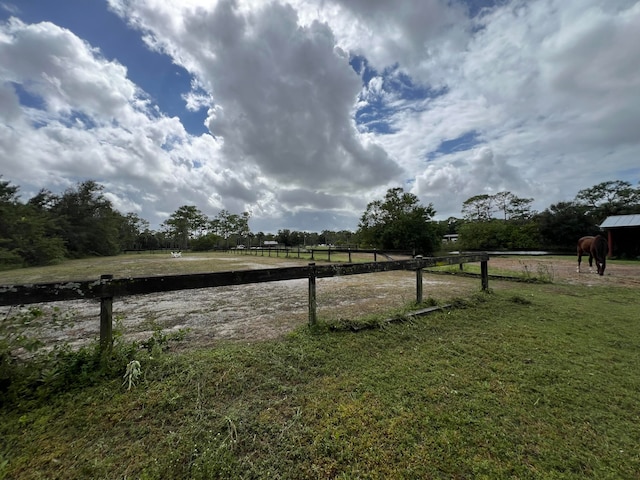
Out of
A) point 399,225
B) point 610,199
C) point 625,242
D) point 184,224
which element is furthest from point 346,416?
point 184,224

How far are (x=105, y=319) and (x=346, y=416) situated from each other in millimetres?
2478

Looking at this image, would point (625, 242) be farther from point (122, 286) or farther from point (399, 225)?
point (122, 286)

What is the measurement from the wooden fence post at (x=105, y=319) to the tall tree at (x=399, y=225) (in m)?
22.8

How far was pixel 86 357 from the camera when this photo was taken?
8.37 feet

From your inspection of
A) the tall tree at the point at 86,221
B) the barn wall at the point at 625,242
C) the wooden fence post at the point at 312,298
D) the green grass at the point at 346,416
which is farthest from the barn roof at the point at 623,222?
the tall tree at the point at 86,221

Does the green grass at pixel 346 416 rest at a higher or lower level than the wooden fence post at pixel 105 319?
lower

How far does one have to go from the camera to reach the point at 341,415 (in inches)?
81.4

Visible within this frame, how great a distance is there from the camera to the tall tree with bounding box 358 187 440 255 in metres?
23.4

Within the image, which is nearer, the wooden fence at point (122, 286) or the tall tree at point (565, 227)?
the wooden fence at point (122, 286)

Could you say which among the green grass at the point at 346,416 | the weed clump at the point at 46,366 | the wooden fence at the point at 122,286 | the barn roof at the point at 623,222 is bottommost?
the green grass at the point at 346,416

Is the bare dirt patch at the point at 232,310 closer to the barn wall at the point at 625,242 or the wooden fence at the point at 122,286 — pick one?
the wooden fence at the point at 122,286

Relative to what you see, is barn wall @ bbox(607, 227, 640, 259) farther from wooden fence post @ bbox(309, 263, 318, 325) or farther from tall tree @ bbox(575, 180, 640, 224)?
wooden fence post @ bbox(309, 263, 318, 325)

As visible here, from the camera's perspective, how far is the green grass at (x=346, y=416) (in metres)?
1.64

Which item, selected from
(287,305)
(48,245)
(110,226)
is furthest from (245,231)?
(287,305)
